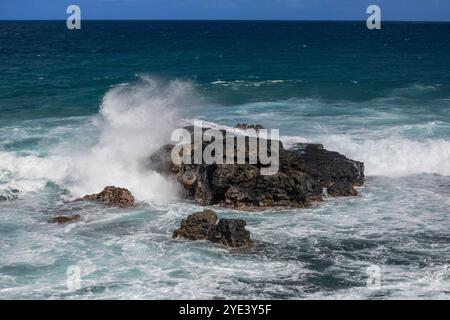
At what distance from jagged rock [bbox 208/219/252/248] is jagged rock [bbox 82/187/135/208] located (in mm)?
4500

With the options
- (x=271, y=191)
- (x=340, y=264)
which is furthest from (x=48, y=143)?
(x=340, y=264)

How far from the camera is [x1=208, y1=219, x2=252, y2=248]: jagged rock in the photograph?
1541 centimetres

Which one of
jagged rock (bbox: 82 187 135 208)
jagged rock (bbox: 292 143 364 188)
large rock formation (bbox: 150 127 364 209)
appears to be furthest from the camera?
jagged rock (bbox: 292 143 364 188)

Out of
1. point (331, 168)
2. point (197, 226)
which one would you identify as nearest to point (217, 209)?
point (197, 226)

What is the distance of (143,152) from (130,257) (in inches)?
319

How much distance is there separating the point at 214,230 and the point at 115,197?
4755 mm

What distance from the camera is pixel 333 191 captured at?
1995 centimetres

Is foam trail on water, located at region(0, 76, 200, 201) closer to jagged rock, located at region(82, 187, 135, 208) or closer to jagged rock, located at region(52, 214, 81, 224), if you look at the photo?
jagged rock, located at region(82, 187, 135, 208)

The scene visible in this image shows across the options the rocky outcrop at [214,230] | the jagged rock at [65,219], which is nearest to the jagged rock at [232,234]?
the rocky outcrop at [214,230]

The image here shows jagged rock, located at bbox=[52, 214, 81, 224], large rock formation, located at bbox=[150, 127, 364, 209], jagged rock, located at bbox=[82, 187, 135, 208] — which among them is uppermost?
large rock formation, located at bbox=[150, 127, 364, 209]

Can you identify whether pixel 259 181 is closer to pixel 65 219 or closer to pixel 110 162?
pixel 65 219

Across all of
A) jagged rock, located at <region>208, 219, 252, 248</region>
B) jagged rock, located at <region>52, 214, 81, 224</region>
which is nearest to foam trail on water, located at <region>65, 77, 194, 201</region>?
jagged rock, located at <region>52, 214, 81, 224</region>

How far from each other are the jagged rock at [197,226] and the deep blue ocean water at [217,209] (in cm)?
39

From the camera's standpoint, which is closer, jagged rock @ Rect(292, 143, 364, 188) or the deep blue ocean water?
the deep blue ocean water
